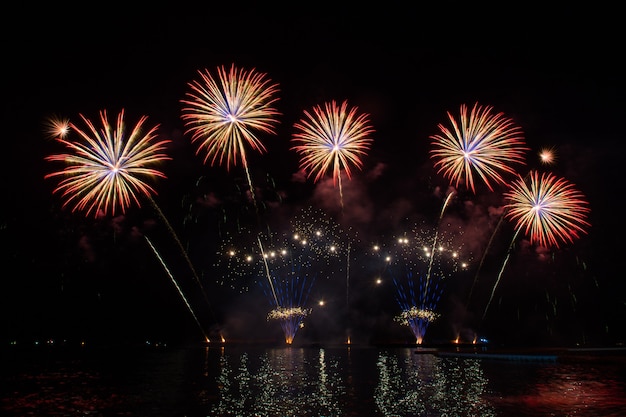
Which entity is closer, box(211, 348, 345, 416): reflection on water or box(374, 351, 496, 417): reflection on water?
box(374, 351, 496, 417): reflection on water

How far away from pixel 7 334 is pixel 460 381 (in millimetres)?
105741

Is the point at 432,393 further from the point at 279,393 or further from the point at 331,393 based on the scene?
the point at 279,393

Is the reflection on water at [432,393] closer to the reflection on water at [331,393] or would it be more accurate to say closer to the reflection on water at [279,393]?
the reflection on water at [331,393]

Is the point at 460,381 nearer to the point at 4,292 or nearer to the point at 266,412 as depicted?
the point at 266,412

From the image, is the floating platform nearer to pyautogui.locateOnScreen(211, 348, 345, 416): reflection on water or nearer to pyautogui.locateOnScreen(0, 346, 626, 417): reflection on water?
pyautogui.locateOnScreen(0, 346, 626, 417): reflection on water

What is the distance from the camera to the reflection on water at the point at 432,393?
1476 cm

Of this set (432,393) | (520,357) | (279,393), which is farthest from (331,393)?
(520,357)

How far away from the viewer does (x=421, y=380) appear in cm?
2278

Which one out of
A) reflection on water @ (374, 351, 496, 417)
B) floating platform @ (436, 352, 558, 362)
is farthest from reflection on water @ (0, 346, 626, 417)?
floating platform @ (436, 352, 558, 362)

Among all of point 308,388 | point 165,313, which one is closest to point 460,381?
point 308,388

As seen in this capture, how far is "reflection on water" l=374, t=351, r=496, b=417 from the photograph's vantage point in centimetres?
1476

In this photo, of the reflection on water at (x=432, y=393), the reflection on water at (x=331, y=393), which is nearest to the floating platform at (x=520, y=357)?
the reflection on water at (x=331, y=393)

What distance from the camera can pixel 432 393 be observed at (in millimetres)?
18297

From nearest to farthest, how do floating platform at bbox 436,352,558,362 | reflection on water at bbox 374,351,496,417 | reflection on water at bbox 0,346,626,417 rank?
reflection on water at bbox 374,351,496,417 → reflection on water at bbox 0,346,626,417 → floating platform at bbox 436,352,558,362
